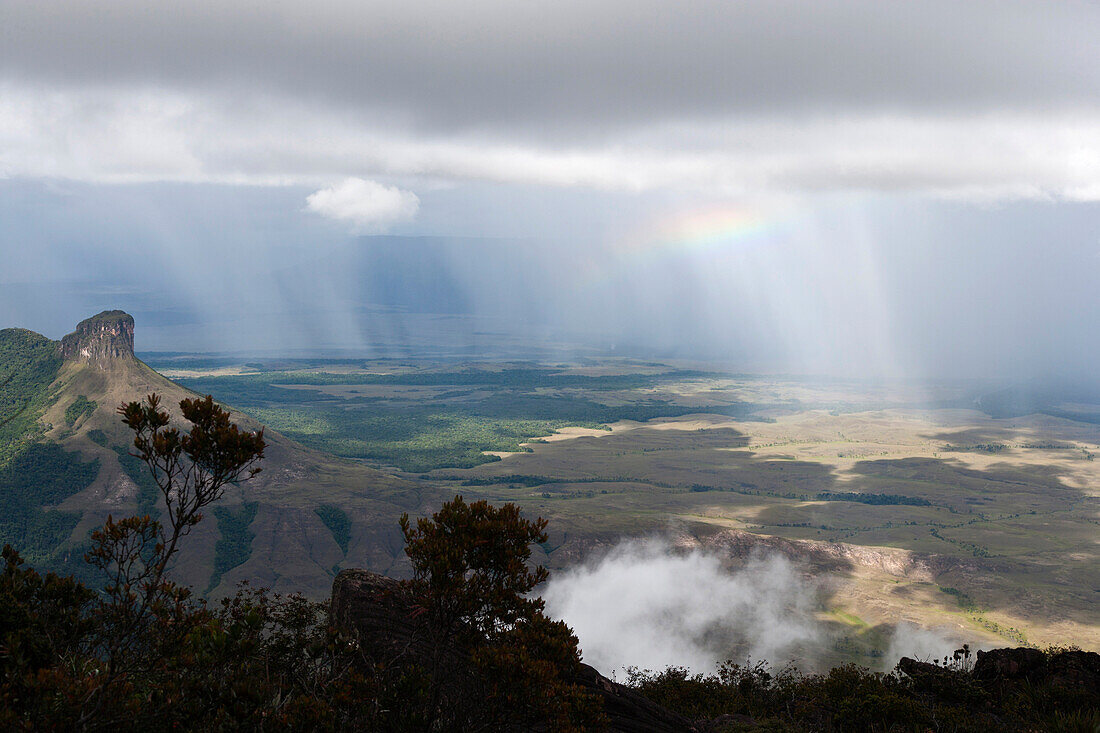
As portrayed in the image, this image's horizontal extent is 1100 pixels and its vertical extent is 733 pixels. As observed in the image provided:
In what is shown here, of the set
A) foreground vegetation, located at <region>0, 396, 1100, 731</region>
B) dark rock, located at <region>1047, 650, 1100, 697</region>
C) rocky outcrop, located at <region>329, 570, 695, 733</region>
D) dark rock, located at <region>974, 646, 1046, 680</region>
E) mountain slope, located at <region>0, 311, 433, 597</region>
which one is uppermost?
foreground vegetation, located at <region>0, 396, 1100, 731</region>

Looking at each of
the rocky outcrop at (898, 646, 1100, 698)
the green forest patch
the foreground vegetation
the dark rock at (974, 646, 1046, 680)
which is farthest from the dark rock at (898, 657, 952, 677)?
the green forest patch

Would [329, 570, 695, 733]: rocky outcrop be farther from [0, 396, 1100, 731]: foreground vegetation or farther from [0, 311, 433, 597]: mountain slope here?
[0, 311, 433, 597]: mountain slope

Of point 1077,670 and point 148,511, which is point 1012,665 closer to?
point 1077,670

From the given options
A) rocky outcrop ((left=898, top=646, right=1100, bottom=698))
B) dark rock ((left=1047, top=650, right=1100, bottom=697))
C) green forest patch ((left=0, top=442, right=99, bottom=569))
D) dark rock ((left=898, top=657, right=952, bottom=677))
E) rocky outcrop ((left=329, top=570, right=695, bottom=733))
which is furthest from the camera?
green forest patch ((left=0, top=442, right=99, bottom=569))

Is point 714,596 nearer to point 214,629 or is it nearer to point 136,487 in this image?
point 136,487

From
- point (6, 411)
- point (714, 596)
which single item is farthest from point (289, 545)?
point (714, 596)

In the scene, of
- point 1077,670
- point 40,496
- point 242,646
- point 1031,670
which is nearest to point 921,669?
point 1031,670

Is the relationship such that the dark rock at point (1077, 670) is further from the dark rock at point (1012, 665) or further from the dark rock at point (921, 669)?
the dark rock at point (921, 669)

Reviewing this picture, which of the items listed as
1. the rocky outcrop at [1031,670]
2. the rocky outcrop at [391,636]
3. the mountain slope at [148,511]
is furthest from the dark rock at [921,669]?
the mountain slope at [148,511]

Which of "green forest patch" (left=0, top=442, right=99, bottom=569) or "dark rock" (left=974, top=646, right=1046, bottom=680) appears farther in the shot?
"green forest patch" (left=0, top=442, right=99, bottom=569)
